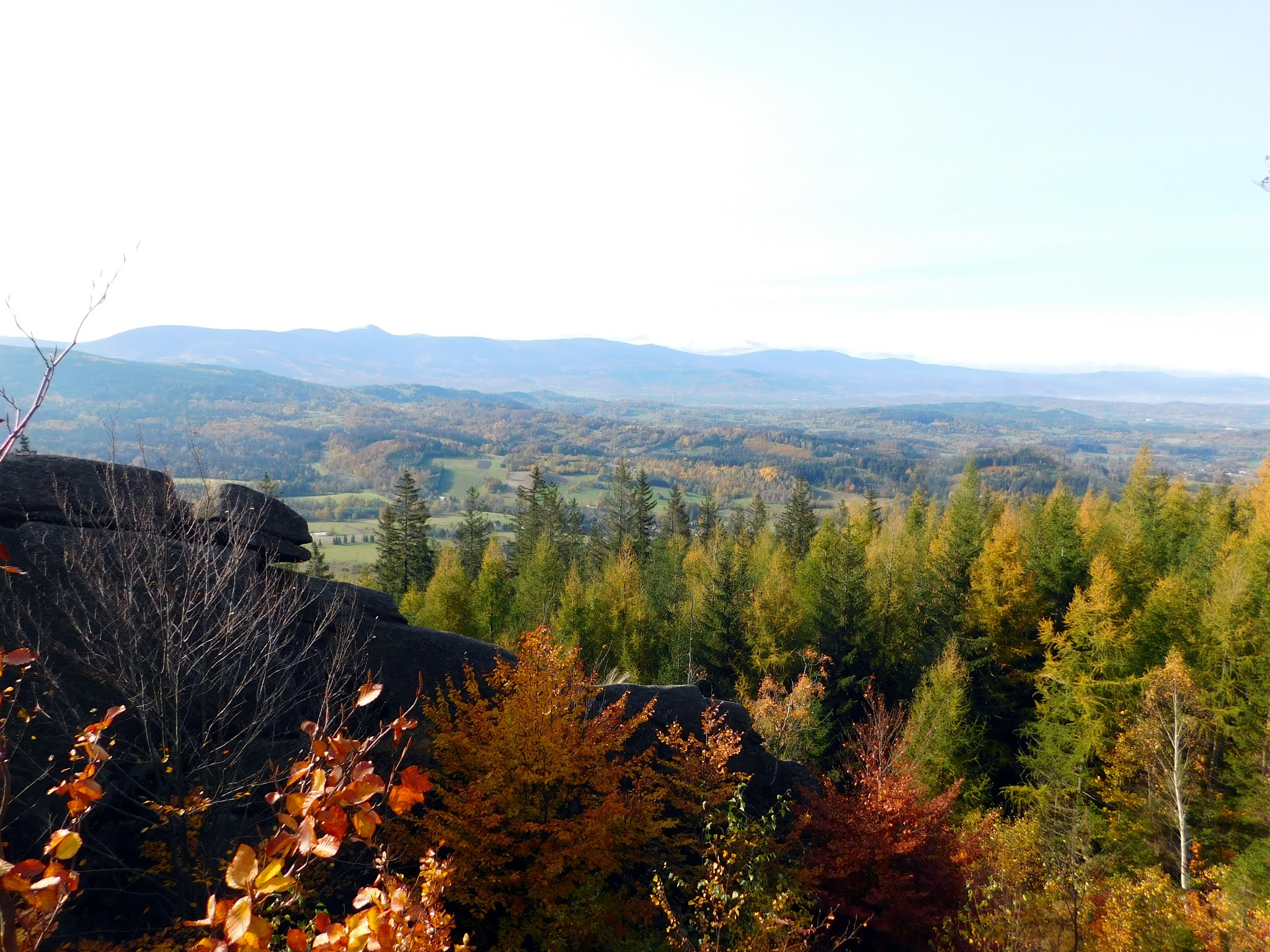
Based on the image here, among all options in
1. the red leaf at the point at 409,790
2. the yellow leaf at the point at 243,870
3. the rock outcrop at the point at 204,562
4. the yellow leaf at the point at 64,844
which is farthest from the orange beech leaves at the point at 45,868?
the rock outcrop at the point at 204,562

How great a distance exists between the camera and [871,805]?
13641 millimetres

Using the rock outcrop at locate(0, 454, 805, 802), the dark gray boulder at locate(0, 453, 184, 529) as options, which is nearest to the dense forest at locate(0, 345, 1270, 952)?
the rock outcrop at locate(0, 454, 805, 802)

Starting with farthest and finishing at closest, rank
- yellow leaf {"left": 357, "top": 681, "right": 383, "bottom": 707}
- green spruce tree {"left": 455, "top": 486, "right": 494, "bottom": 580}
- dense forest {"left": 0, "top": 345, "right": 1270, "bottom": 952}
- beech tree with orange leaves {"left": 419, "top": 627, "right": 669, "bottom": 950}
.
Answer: green spruce tree {"left": 455, "top": 486, "right": 494, "bottom": 580}
beech tree with orange leaves {"left": 419, "top": 627, "right": 669, "bottom": 950}
dense forest {"left": 0, "top": 345, "right": 1270, "bottom": 952}
yellow leaf {"left": 357, "top": 681, "right": 383, "bottom": 707}

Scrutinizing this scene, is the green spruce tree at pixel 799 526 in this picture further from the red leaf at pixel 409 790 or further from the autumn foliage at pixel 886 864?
the red leaf at pixel 409 790

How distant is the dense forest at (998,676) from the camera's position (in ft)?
45.7

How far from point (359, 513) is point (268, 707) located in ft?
309

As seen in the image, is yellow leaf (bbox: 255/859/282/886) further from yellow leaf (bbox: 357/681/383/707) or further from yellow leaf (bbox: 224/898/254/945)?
yellow leaf (bbox: 357/681/383/707)

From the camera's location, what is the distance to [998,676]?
27.8 m

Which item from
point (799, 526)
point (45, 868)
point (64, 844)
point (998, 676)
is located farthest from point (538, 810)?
point (799, 526)

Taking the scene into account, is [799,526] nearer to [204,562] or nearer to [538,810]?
[538,810]

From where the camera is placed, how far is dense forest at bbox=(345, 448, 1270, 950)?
1394cm

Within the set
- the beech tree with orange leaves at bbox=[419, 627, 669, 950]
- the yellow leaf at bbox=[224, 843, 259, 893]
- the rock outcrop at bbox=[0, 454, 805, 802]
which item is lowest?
the beech tree with orange leaves at bbox=[419, 627, 669, 950]

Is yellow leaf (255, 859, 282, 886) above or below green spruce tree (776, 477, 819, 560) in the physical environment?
above

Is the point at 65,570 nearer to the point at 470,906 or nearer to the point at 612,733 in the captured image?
the point at 470,906
